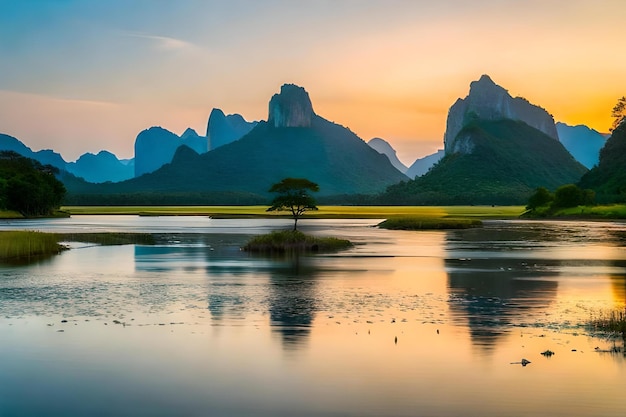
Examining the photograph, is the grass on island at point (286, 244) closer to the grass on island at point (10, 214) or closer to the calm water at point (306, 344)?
the calm water at point (306, 344)

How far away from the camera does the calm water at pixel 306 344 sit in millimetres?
16938

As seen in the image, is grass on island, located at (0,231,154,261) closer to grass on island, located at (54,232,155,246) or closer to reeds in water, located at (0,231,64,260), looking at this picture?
reeds in water, located at (0,231,64,260)

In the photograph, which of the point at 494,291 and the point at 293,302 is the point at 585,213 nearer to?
the point at 494,291

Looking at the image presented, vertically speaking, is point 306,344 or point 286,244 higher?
point 286,244

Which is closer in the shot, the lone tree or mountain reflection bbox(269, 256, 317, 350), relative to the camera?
mountain reflection bbox(269, 256, 317, 350)

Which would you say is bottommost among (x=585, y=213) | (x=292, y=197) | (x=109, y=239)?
(x=109, y=239)

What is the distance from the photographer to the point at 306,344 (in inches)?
916

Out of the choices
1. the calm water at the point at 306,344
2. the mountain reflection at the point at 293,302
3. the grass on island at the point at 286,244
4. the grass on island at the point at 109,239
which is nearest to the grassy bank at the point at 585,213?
the grass on island at the point at 286,244

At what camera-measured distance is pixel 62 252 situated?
64062 millimetres

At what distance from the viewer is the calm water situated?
1694 centimetres

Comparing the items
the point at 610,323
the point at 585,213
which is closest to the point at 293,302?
the point at 610,323

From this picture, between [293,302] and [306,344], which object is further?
[293,302]

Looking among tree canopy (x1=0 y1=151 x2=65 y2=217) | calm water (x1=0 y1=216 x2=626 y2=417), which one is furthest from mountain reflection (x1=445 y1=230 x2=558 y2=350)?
tree canopy (x1=0 y1=151 x2=65 y2=217)

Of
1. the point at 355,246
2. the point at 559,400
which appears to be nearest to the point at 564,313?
the point at 559,400
